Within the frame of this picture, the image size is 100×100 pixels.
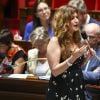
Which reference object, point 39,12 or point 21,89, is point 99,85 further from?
point 39,12

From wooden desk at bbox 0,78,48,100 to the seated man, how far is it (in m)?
0.32

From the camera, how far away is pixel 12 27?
573 cm

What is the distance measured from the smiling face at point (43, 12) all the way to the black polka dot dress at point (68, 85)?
1.97 meters

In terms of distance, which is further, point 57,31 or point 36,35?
point 36,35

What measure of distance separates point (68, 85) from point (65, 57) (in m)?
0.16

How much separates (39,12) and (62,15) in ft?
6.68

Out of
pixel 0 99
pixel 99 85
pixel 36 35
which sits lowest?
pixel 0 99

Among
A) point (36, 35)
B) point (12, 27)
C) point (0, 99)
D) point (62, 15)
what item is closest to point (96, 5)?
point (12, 27)

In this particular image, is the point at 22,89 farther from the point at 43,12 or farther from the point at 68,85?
the point at 43,12

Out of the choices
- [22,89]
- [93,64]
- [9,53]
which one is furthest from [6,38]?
[93,64]

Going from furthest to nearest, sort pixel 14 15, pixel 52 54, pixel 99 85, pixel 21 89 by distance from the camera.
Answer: pixel 14 15
pixel 21 89
pixel 99 85
pixel 52 54

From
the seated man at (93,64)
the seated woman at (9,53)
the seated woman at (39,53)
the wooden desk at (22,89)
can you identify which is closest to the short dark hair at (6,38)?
the seated woman at (9,53)

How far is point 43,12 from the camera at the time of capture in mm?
4098

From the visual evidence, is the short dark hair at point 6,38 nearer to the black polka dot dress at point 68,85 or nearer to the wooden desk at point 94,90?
the wooden desk at point 94,90
